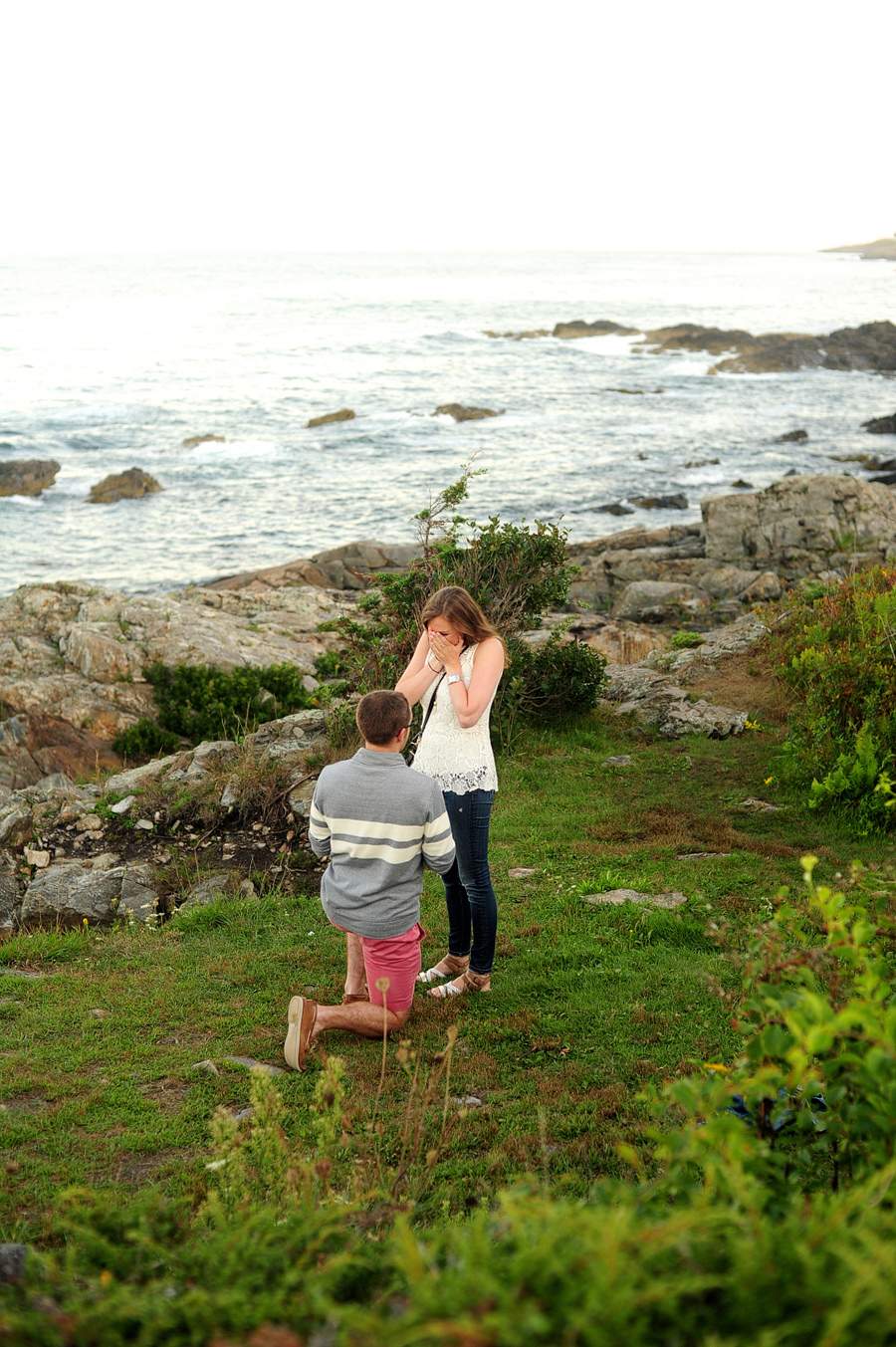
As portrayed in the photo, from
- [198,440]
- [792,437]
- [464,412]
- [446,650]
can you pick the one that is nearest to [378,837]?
[446,650]

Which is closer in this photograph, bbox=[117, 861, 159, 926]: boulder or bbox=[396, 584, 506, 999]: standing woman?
bbox=[396, 584, 506, 999]: standing woman

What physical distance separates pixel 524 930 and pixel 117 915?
3.44 m

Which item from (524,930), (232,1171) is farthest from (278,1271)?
(524,930)

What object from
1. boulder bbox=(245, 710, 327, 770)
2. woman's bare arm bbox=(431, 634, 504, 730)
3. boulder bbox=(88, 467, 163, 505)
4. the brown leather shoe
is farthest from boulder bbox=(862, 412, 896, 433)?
the brown leather shoe

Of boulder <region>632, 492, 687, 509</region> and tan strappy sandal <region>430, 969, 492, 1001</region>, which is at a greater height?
boulder <region>632, 492, 687, 509</region>

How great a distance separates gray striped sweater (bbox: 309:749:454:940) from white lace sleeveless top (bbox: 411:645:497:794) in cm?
46

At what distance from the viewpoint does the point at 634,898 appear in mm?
6566

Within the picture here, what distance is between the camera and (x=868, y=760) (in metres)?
7.62

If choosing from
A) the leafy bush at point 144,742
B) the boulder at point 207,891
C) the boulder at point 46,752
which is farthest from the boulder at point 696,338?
the boulder at point 207,891

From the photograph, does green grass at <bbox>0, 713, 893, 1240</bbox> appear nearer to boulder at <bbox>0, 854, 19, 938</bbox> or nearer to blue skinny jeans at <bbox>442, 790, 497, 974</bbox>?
blue skinny jeans at <bbox>442, 790, 497, 974</bbox>

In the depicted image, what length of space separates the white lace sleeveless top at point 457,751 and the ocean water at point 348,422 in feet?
19.0

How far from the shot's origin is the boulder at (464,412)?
165 ft

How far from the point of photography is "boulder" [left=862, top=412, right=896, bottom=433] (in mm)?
43469

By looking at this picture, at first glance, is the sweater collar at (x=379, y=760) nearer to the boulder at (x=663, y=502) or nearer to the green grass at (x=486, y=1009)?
the green grass at (x=486, y=1009)
